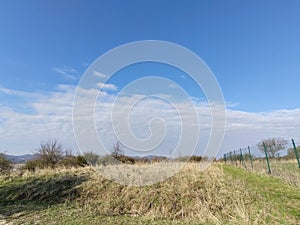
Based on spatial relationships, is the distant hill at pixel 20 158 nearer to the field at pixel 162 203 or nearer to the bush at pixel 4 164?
the bush at pixel 4 164

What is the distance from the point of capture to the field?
4887 mm

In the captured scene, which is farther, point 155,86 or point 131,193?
point 155,86

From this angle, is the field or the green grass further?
the field

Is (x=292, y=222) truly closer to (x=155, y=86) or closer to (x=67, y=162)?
(x=155, y=86)

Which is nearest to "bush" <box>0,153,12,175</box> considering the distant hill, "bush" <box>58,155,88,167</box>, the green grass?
the distant hill

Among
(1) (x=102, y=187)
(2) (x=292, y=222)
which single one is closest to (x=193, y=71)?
(1) (x=102, y=187)

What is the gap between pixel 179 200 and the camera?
20.3ft

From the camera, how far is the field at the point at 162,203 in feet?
16.0

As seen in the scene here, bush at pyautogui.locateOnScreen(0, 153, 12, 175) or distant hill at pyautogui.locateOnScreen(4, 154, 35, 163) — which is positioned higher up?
distant hill at pyautogui.locateOnScreen(4, 154, 35, 163)

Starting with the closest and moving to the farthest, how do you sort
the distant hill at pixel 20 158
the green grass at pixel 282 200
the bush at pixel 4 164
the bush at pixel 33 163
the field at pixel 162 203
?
the green grass at pixel 282 200, the field at pixel 162 203, the bush at pixel 4 164, the bush at pixel 33 163, the distant hill at pixel 20 158

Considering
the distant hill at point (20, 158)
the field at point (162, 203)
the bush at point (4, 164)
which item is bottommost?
the field at point (162, 203)

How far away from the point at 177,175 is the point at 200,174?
0.85 m

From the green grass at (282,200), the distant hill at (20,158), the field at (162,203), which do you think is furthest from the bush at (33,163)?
the green grass at (282,200)

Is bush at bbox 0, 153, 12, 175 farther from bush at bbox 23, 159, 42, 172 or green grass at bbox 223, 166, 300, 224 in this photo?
green grass at bbox 223, 166, 300, 224
